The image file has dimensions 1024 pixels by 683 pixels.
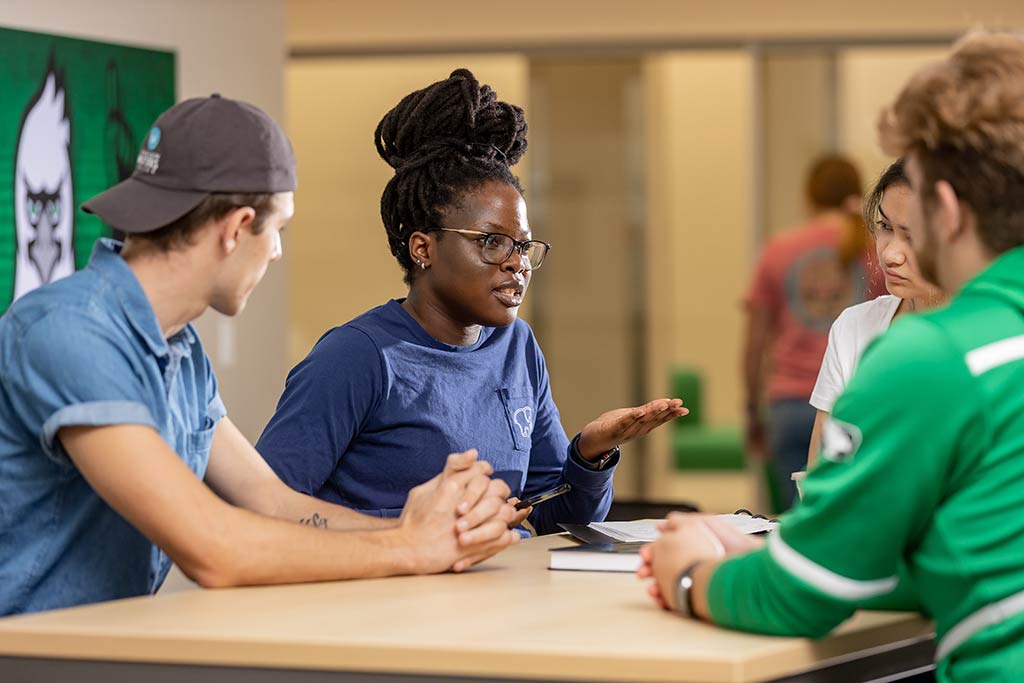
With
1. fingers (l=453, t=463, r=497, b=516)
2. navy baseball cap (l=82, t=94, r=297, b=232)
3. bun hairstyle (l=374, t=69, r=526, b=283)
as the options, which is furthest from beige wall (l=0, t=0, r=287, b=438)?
fingers (l=453, t=463, r=497, b=516)

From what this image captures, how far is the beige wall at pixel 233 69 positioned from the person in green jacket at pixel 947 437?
3466 millimetres

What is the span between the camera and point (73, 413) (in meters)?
1.87

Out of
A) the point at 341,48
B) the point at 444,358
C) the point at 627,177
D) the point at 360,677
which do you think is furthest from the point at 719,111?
the point at 360,677

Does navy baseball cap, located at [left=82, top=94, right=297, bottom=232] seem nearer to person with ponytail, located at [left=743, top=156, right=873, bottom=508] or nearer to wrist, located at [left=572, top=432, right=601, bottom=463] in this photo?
wrist, located at [left=572, top=432, right=601, bottom=463]

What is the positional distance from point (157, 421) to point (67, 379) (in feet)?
0.57

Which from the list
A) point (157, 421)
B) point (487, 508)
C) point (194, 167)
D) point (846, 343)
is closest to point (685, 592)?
point (487, 508)

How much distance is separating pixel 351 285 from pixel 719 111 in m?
2.27

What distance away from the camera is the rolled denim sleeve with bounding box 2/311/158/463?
6.18ft

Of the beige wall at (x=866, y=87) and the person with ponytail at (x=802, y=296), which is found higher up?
the beige wall at (x=866, y=87)

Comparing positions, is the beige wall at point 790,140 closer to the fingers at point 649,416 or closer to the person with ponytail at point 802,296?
the person with ponytail at point 802,296

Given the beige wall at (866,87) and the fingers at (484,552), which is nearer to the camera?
the fingers at (484,552)

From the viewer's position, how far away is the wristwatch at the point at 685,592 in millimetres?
1788

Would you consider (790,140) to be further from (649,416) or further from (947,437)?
(947,437)

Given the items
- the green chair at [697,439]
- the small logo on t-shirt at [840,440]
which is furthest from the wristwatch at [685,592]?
the green chair at [697,439]
